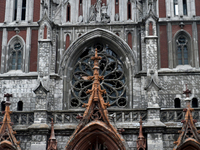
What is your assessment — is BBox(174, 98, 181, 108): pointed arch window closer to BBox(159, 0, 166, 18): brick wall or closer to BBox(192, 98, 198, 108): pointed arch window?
BBox(192, 98, 198, 108): pointed arch window

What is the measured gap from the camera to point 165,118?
62.3ft

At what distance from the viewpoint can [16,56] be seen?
70.2ft

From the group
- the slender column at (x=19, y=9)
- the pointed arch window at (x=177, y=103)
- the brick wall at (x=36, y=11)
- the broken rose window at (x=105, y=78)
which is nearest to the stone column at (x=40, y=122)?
the broken rose window at (x=105, y=78)

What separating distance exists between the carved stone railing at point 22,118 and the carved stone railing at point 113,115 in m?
0.88

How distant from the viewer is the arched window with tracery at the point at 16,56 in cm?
2128

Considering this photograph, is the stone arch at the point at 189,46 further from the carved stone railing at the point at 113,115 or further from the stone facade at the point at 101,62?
the carved stone railing at the point at 113,115

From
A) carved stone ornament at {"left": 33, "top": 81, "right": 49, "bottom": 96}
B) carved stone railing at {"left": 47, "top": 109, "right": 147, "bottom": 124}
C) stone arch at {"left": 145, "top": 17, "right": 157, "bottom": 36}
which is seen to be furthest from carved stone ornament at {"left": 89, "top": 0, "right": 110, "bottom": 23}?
carved stone railing at {"left": 47, "top": 109, "right": 147, "bottom": 124}

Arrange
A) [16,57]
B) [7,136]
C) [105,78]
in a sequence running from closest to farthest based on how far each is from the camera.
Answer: [7,136], [105,78], [16,57]

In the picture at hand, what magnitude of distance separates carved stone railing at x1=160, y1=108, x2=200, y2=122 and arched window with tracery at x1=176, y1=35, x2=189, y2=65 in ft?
9.36

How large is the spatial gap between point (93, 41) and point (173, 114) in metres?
5.72

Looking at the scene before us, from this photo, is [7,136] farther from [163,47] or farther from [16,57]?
[163,47]

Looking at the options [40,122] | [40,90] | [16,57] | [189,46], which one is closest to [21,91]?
[40,90]

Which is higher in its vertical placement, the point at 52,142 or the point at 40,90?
the point at 40,90

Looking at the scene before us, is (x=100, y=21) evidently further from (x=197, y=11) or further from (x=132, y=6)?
(x=197, y=11)
